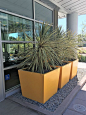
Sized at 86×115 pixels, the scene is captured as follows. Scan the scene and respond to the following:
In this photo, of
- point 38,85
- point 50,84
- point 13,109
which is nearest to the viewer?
point 13,109

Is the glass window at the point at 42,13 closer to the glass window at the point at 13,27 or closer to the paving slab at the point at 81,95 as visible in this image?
the glass window at the point at 13,27

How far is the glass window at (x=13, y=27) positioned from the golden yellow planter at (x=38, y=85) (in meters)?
0.94

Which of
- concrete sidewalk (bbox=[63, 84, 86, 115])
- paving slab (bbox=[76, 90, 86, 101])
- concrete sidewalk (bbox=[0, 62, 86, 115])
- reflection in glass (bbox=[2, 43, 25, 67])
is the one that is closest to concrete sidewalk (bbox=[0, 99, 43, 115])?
concrete sidewalk (bbox=[0, 62, 86, 115])

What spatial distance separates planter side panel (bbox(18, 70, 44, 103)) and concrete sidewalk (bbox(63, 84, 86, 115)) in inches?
23.3

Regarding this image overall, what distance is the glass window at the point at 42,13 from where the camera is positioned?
3.48 m

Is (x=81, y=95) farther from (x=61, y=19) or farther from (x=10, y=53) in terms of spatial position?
(x=61, y=19)

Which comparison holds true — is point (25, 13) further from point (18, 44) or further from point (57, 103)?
point (57, 103)

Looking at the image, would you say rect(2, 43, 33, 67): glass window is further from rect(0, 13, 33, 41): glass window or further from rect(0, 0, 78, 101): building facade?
rect(0, 13, 33, 41): glass window

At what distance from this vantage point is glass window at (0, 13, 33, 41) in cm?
236

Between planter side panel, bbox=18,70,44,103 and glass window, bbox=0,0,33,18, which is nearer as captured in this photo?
planter side panel, bbox=18,70,44,103

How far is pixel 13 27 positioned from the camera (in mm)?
2604

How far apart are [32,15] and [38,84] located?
222 cm

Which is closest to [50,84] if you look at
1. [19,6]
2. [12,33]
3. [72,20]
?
[12,33]

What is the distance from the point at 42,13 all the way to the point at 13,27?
5.30 ft
